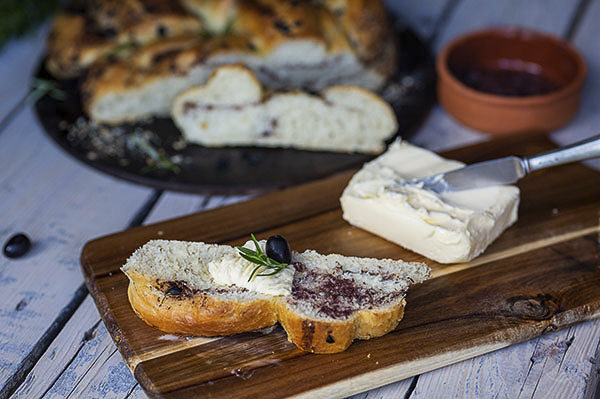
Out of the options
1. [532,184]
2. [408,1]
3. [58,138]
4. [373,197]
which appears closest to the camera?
[373,197]

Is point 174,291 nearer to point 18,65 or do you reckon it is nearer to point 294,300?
point 294,300

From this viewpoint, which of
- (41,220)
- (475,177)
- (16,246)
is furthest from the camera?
(41,220)

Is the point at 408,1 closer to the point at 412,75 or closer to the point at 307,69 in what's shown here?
the point at 412,75

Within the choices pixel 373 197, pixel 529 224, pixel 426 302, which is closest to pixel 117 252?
pixel 373 197

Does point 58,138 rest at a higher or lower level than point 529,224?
higher

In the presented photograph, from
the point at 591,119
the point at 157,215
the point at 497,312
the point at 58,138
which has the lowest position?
the point at 591,119

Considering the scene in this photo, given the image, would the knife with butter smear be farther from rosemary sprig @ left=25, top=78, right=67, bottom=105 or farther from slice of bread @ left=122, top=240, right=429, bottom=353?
rosemary sprig @ left=25, top=78, right=67, bottom=105

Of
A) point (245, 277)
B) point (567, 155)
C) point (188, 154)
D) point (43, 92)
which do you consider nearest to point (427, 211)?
point (567, 155)
